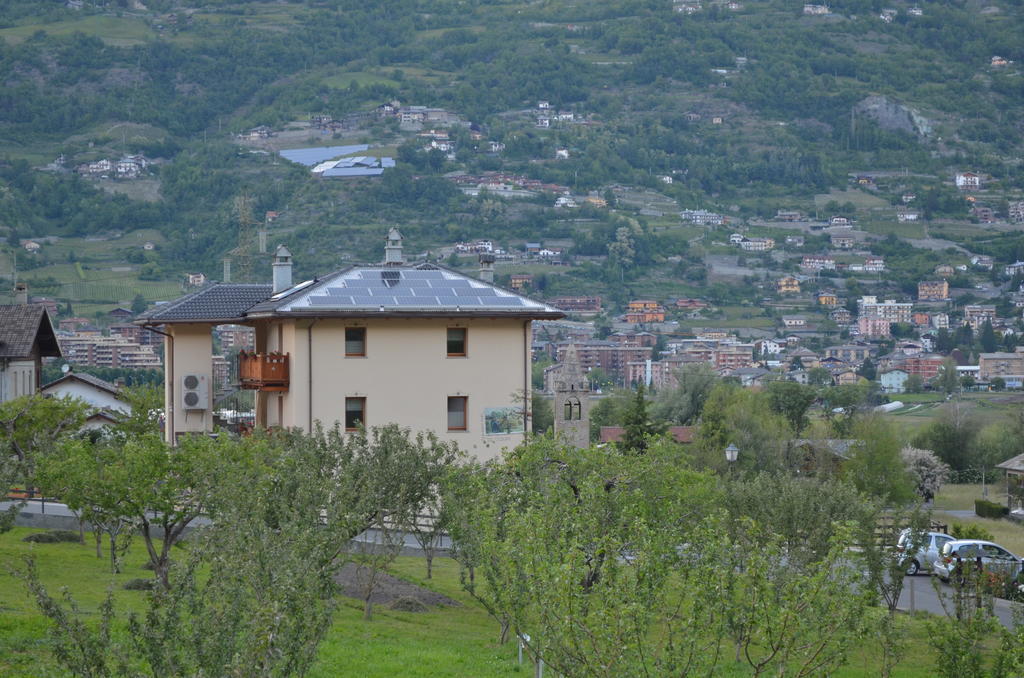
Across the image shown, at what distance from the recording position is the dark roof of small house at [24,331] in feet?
156

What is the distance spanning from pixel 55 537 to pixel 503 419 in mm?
13482

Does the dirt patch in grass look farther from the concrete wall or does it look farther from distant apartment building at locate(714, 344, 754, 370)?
distant apartment building at locate(714, 344, 754, 370)

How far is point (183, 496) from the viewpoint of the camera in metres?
25.2

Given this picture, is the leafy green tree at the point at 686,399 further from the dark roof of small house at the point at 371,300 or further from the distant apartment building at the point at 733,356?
the distant apartment building at the point at 733,356

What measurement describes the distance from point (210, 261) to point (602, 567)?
560 feet

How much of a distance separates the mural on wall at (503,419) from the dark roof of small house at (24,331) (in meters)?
16.9

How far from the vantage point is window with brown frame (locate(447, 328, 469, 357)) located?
40.4 meters

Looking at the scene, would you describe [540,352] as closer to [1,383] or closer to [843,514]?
[1,383]

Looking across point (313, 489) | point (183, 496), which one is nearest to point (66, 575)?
point (183, 496)

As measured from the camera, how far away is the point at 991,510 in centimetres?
5872

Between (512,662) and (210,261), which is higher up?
(210,261)

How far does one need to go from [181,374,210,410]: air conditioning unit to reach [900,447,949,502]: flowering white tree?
38858 mm

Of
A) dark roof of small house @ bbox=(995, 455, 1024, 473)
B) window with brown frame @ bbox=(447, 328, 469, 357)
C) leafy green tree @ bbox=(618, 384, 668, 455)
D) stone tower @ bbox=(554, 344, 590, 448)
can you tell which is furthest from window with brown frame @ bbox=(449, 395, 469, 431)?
dark roof of small house @ bbox=(995, 455, 1024, 473)

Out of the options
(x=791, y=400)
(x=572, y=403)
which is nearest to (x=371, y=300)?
(x=572, y=403)
